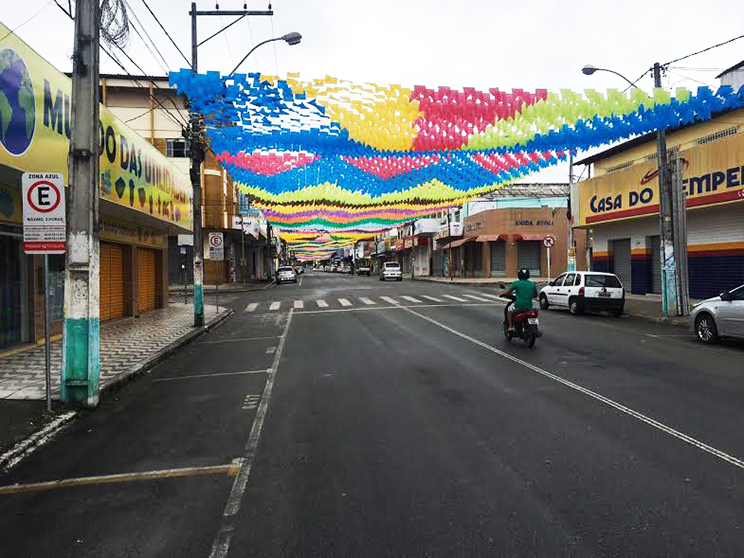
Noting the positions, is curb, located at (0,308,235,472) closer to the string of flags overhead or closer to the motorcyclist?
the string of flags overhead

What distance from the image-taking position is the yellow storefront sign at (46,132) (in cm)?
881

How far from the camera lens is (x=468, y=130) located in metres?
11.8

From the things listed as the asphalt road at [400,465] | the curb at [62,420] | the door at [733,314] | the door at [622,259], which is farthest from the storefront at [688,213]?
the curb at [62,420]

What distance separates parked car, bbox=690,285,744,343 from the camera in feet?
36.8

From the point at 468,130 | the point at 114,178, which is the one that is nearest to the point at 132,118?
the point at 114,178

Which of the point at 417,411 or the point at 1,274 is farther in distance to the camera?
the point at 1,274

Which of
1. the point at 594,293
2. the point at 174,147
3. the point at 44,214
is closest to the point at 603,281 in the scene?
the point at 594,293

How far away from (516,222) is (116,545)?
44784mm

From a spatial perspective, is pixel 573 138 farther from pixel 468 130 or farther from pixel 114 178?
pixel 114 178

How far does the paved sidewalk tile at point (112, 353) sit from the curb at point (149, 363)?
0.36 feet

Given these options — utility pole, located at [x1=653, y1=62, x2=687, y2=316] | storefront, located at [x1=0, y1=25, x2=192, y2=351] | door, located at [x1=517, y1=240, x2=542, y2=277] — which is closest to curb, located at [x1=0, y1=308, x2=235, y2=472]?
storefront, located at [x1=0, y1=25, x2=192, y2=351]

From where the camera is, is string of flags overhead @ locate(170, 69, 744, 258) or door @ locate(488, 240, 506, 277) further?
door @ locate(488, 240, 506, 277)

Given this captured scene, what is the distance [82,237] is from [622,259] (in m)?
26.8

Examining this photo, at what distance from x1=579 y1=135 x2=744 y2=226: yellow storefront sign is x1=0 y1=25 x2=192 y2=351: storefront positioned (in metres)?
17.8
